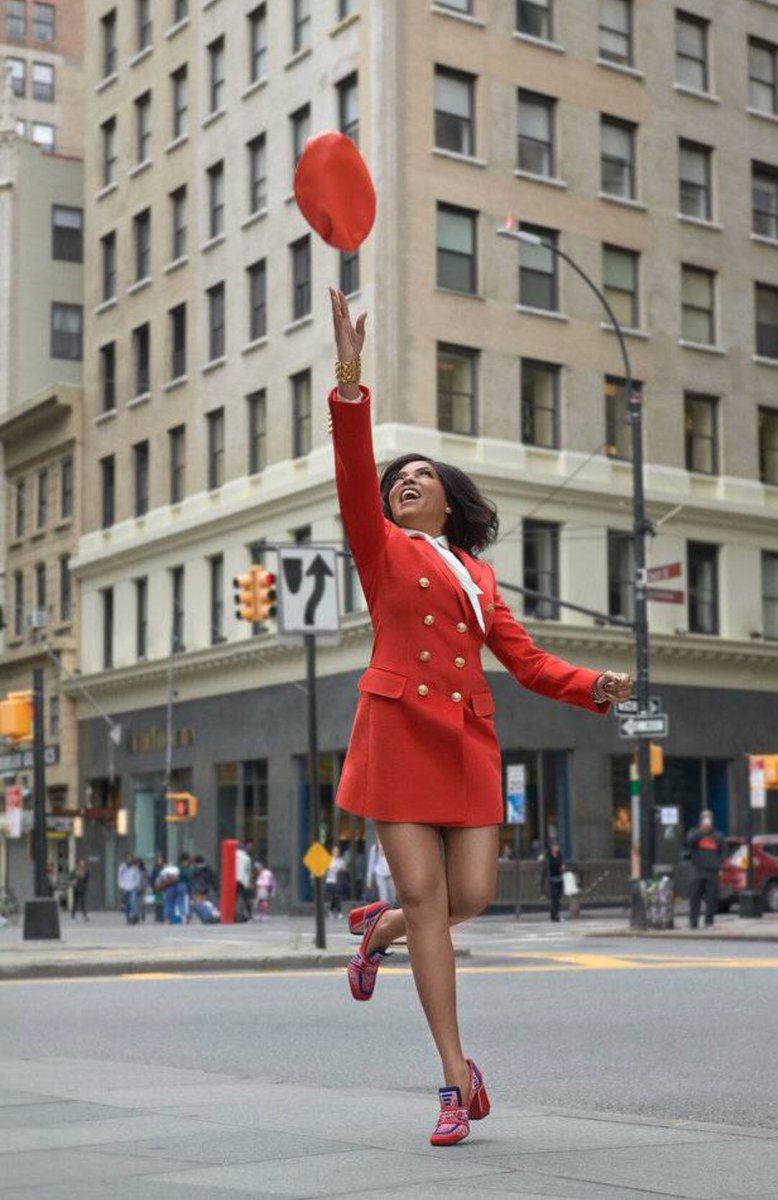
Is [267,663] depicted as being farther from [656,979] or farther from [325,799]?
[656,979]

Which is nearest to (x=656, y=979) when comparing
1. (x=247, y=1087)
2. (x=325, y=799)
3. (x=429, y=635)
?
(x=247, y=1087)

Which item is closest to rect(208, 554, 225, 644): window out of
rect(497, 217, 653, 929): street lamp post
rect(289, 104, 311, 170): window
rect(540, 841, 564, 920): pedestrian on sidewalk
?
rect(289, 104, 311, 170): window

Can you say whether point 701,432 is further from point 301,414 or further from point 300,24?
point 300,24

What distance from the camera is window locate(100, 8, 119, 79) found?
56.3 meters

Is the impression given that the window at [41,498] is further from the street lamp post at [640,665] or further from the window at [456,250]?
the street lamp post at [640,665]

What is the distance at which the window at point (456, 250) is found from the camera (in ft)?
141

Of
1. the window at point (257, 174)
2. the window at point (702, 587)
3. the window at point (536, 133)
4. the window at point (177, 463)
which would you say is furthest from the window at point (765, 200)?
the window at point (177, 463)

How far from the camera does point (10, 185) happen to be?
63.0 meters

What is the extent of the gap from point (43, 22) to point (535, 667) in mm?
84320

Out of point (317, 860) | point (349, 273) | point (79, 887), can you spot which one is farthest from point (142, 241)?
point (317, 860)

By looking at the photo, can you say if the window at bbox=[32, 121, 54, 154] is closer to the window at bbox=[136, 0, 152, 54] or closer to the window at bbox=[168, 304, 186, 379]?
the window at bbox=[136, 0, 152, 54]

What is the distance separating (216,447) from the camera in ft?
161

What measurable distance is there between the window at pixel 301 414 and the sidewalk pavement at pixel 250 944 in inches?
439

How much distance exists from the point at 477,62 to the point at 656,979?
32.9 m
